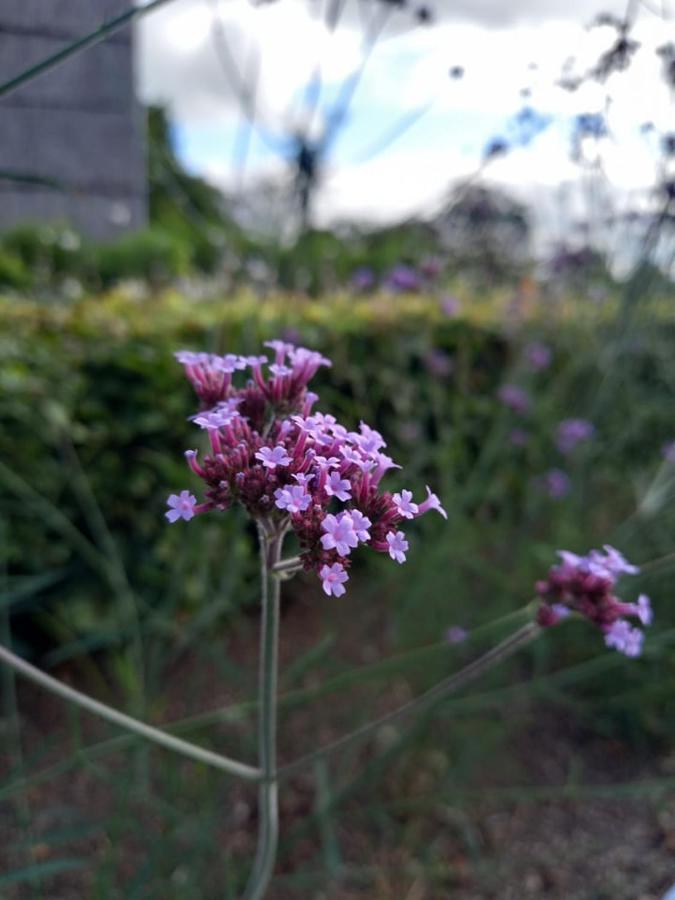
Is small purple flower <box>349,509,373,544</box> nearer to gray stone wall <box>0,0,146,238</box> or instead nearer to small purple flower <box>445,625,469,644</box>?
gray stone wall <box>0,0,146,238</box>

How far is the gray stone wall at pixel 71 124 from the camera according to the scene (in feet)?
5.84

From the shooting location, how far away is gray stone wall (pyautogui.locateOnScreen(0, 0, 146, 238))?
1.78 m

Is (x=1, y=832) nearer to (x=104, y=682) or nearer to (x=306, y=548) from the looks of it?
(x=104, y=682)

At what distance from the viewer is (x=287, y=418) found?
0.89m

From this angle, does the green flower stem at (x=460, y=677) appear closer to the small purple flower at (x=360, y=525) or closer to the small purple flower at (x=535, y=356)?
the small purple flower at (x=360, y=525)

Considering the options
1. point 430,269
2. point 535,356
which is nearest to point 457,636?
point 430,269

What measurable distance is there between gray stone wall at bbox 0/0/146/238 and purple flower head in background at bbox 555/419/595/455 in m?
1.34

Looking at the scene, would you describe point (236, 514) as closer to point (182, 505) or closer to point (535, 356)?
point (535, 356)

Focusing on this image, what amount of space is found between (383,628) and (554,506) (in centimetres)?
69

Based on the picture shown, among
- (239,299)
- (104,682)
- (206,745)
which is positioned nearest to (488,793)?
(206,745)

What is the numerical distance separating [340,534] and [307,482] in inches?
2.5

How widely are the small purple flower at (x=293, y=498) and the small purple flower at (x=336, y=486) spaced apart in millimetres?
19

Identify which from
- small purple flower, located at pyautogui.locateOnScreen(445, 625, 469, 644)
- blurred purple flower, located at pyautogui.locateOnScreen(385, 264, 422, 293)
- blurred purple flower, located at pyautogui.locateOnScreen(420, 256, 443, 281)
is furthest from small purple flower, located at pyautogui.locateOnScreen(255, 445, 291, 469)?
blurred purple flower, located at pyautogui.locateOnScreen(385, 264, 422, 293)

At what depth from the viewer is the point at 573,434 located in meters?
2.44
